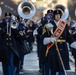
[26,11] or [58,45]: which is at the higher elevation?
[26,11]

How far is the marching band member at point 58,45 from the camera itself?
30.8ft

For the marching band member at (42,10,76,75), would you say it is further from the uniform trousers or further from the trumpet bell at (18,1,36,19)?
the trumpet bell at (18,1,36,19)

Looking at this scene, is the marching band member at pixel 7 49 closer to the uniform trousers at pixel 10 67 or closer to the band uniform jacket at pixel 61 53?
the uniform trousers at pixel 10 67

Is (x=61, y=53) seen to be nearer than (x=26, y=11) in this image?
Yes

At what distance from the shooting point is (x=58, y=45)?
9469 millimetres

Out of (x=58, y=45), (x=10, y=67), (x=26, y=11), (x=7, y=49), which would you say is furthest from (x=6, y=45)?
(x=26, y=11)

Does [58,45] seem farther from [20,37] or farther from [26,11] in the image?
[26,11]

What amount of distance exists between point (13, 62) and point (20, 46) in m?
0.86

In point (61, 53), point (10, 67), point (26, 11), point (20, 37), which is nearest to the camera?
point (61, 53)

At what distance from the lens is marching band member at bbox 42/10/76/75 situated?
939 cm

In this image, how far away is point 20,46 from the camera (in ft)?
36.2

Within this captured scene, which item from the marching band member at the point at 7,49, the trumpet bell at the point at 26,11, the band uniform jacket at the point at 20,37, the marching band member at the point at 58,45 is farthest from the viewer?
the trumpet bell at the point at 26,11

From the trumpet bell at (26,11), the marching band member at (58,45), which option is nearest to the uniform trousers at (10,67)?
the marching band member at (58,45)

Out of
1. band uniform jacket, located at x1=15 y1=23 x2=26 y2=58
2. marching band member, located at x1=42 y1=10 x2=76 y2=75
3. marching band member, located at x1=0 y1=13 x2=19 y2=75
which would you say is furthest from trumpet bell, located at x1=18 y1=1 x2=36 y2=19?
marching band member, located at x1=42 y1=10 x2=76 y2=75
